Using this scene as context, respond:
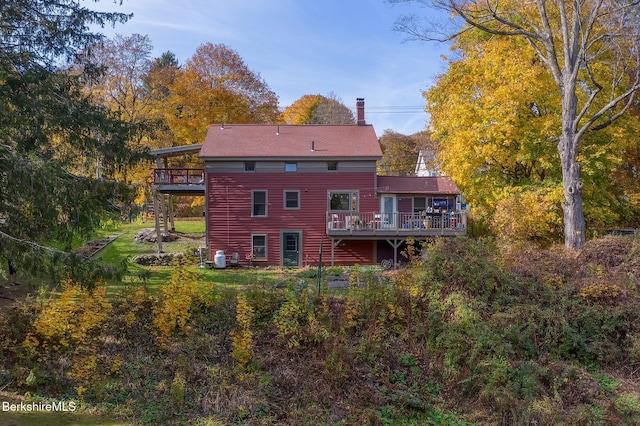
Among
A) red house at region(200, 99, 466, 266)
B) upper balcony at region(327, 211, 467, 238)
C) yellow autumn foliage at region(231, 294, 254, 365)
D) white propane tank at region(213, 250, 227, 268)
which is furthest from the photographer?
red house at region(200, 99, 466, 266)

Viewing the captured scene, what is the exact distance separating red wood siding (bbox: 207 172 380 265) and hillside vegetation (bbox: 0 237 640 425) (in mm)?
8377

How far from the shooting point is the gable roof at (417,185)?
60.6 feet

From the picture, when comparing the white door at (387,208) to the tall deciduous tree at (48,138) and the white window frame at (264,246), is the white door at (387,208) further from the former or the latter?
the tall deciduous tree at (48,138)

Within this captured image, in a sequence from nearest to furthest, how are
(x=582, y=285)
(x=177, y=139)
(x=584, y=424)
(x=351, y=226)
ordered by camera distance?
(x=584, y=424), (x=582, y=285), (x=351, y=226), (x=177, y=139)

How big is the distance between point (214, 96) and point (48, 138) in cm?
1817

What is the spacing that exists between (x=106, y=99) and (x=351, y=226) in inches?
624

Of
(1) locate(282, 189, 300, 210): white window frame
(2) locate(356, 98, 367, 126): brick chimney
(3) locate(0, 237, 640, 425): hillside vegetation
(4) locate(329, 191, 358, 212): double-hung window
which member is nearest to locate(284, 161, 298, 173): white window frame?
(1) locate(282, 189, 300, 210): white window frame

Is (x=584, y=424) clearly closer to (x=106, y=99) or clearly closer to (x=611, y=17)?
(x=611, y=17)

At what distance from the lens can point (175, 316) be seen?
886 cm

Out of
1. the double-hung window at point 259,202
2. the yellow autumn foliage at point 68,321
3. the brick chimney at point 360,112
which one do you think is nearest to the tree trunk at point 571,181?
the brick chimney at point 360,112

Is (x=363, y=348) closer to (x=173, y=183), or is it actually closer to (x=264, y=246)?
(x=264, y=246)

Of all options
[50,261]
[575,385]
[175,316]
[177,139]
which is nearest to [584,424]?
[575,385]

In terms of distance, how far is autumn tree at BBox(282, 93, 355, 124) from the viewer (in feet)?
132

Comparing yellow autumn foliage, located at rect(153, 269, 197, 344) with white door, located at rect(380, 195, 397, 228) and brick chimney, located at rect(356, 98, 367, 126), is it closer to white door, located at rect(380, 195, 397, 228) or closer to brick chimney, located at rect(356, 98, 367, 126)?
white door, located at rect(380, 195, 397, 228)
